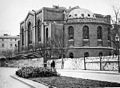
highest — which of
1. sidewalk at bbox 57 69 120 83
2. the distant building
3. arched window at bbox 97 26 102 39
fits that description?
arched window at bbox 97 26 102 39

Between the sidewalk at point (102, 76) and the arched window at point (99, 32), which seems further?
the arched window at point (99, 32)

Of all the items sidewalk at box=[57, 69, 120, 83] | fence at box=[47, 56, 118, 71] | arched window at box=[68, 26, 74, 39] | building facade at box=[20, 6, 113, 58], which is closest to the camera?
sidewalk at box=[57, 69, 120, 83]

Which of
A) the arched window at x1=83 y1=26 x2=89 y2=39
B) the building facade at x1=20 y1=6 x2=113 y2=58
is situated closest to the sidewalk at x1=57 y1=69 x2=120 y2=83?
the building facade at x1=20 y1=6 x2=113 y2=58

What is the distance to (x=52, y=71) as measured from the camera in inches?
455

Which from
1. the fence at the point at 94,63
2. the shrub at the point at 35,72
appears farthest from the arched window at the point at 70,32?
the shrub at the point at 35,72

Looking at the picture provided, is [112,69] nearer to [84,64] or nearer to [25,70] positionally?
[84,64]

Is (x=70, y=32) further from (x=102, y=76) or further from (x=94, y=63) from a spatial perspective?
(x=102, y=76)

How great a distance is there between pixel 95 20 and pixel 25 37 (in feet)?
72.9

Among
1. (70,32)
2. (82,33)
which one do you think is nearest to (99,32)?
(82,33)

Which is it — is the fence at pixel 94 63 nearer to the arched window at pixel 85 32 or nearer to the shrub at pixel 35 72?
the shrub at pixel 35 72

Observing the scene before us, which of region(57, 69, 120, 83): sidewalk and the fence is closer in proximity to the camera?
region(57, 69, 120, 83): sidewalk

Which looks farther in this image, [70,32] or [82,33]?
[70,32]

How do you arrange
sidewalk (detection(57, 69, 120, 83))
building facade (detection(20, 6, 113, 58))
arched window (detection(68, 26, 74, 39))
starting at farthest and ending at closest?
arched window (detection(68, 26, 74, 39)) < building facade (detection(20, 6, 113, 58)) < sidewalk (detection(57, 69, 120, 83))

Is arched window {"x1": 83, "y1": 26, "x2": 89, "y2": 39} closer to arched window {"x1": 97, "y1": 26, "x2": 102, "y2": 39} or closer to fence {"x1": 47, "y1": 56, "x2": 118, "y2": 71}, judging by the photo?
arched window {"x1": 97, "y1": 26, "x2": 102, "y2": 39}
